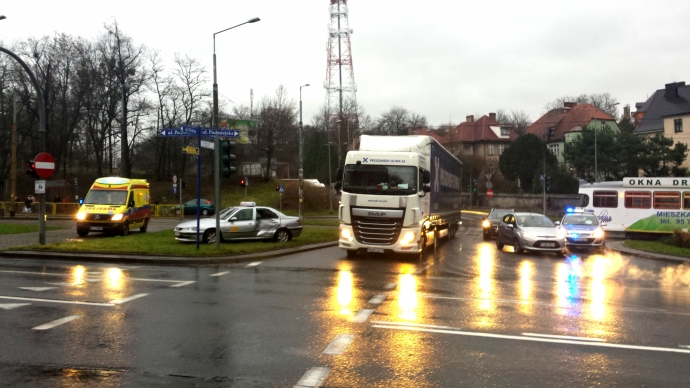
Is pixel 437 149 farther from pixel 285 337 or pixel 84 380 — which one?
pixel 84 380

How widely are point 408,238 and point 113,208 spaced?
47.3ft

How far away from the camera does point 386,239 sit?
16969mm

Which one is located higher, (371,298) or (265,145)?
(265,145)

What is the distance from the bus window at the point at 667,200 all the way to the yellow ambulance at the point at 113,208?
992 inches

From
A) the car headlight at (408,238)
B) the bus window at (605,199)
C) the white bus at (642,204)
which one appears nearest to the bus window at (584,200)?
the white bus at (642,204)

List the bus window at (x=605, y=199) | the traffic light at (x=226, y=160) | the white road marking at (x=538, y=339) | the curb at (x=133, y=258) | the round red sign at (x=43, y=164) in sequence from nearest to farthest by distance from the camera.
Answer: the white road marking at (x=538, y=339) < the curb at (x=133, y=258) < the traffic light at (x=226, y=160) < the round red sign at (x=43, y=164) < the bus window at (x=605, y=199)

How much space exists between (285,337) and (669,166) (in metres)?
57.7

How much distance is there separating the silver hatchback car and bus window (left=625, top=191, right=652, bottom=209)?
10.8 meters

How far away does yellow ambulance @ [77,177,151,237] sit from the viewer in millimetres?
25000

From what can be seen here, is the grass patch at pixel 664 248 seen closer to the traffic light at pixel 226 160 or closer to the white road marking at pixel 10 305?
the traffic light at pixel 226 160

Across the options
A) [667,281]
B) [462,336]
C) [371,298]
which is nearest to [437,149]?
[667,281]

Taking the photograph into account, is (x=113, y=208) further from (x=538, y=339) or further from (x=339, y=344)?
(x=538, y=339)

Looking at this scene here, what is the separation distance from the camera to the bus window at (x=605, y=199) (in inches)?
1249

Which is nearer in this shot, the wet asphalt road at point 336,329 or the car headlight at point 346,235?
the wet asphalt road at point 336,329
